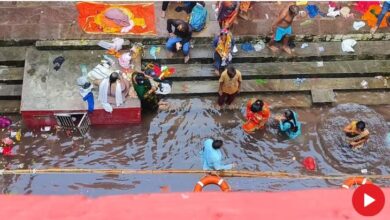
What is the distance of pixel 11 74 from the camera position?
32.2ft

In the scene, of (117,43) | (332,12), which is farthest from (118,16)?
(332,12)

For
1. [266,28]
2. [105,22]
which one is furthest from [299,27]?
[105,22]

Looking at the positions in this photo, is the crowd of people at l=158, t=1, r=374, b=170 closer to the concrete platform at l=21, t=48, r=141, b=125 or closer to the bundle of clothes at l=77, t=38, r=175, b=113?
the bundle of clothes at l=77, t=38, r=175, b=113

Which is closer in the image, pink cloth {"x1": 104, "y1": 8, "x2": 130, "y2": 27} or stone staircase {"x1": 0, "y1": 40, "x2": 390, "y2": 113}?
stone staircase {"x1": 0, "y1": 40, "x2": 390, "y2": 113}

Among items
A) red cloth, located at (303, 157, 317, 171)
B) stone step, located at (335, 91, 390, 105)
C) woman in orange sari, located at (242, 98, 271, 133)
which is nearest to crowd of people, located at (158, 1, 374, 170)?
woman in orange sari, located at (242, 98, 271, 133)

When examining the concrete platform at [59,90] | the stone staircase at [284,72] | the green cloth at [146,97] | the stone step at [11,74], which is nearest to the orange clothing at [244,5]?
the stone staircase at [284,72]

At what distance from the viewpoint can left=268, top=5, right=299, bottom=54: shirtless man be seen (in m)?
9.46

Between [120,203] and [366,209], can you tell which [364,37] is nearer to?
[366,209]

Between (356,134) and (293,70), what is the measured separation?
1.84 metres

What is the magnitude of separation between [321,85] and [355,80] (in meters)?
0.70

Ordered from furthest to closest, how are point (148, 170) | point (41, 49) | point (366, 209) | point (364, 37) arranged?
point (364, 37) < point (41, 49) < point (148, 170) < point (366, 209)

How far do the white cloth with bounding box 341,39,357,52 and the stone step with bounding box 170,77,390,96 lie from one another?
584mm

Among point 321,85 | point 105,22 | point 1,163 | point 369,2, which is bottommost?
point 1,163

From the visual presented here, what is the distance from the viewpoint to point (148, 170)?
8945 millimetres
